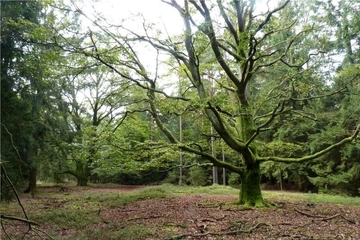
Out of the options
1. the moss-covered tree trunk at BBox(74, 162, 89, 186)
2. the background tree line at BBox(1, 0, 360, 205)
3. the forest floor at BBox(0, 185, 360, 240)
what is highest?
the background tree line at BBox(1, 0, 360, 205)

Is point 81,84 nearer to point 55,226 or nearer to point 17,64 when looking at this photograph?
point 17,64

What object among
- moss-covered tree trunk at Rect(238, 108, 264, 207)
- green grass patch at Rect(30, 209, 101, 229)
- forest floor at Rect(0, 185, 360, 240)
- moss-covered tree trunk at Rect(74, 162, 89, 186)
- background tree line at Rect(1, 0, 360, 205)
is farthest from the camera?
moss-covered tree trunk at Rect(74, 162, 89, 186)

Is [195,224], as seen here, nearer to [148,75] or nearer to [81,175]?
[148,75]

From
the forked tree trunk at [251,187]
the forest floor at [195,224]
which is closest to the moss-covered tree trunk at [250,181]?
the forked tree trunk at [251,187]

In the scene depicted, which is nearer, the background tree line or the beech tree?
the background tree line

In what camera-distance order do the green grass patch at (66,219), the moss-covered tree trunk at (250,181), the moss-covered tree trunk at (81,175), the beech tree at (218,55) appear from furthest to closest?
1. the moss-covered tree trunk at (81,175)
2. the moss-covered tree trunk at (250,181)
3. the beech tree at (218,55)
4. the green grass patch at (66,219)

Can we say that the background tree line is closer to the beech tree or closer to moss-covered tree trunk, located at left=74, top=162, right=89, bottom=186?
the beech tree

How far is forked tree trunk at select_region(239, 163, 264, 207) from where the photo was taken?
36.2ft

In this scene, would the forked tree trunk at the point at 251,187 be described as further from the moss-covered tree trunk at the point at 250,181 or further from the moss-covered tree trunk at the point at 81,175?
the moss-covered tree trunk at the point at 81,175

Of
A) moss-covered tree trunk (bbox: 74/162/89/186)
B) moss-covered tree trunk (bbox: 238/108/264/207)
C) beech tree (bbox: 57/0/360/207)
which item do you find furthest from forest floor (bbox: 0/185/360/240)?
moss-covered tree trunk (bbox: 74/162/89/186)

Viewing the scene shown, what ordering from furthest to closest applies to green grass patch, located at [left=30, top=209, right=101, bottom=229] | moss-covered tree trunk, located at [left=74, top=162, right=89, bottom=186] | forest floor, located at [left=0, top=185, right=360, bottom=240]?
moss-covered tree trunk, located at [left=74, top=162, right=89, bottom=186], green grass patch, located at [left=30, top=209, right=101, bottom=229], forest floor, located at [left=0, top=185, right=360, bottom=240]

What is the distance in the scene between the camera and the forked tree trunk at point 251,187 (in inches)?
434

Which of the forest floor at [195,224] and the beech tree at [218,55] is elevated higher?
the beech tree at [218,55]

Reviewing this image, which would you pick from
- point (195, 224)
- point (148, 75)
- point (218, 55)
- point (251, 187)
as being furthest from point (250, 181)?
point (148, 75)
